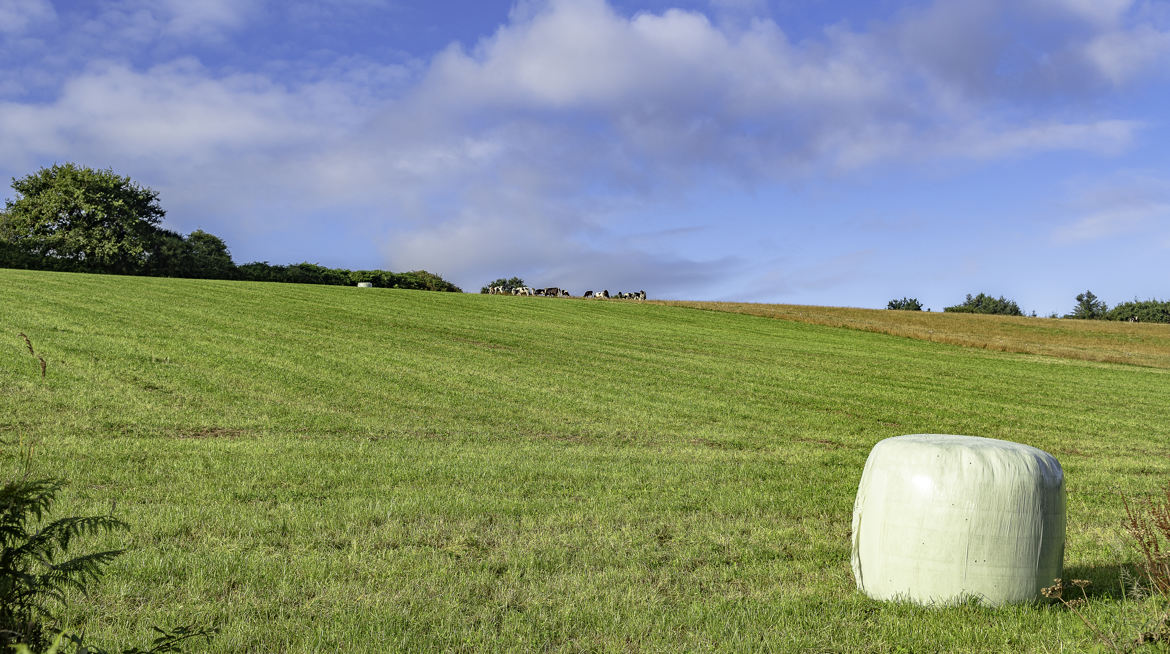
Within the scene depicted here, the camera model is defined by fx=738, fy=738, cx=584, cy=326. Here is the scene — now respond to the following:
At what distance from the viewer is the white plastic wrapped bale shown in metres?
6.18

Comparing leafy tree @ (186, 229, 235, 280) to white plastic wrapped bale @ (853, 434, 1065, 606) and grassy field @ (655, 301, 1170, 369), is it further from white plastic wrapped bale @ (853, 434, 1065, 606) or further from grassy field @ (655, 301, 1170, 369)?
white plastic wrapped bale @ (853, 434, 1065, 606)

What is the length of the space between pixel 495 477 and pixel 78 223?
6943 centimetres

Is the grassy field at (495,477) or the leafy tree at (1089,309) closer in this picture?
the grassy field at (495,477)

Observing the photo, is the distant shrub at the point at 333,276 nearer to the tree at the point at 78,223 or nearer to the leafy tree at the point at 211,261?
the leafy tree at the point at 211,261

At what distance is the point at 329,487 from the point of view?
33.6ft

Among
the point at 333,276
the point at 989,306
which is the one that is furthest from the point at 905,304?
the point at 333,276

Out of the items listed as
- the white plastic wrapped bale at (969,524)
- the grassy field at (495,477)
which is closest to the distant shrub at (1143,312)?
the grassy field at (495,477)

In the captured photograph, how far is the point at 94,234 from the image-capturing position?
210 feet

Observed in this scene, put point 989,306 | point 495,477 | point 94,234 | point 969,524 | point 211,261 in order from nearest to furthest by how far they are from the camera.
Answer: point 969,524 < point 495,477 < point 94,234 < point 211,261 < point 989,306

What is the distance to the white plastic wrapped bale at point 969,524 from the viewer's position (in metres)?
6.18

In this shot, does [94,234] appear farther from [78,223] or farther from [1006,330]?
[1006,330]

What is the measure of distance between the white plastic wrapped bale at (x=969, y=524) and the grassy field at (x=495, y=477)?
231 mm

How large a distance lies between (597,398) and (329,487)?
450 inches

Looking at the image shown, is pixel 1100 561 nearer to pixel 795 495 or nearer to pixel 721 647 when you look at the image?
pixel 795 495
